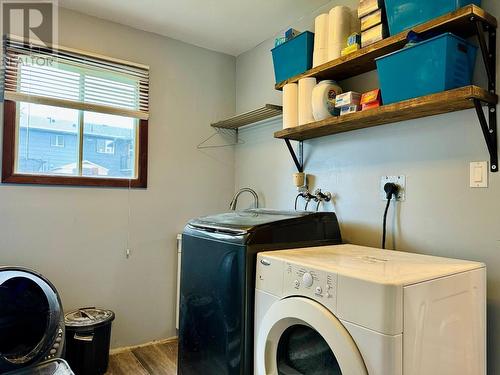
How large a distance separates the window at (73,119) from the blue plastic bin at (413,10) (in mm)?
1791

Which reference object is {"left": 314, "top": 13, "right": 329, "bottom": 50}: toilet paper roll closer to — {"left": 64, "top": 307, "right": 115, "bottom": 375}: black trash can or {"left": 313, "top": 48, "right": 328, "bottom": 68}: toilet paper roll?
{"left": 313, "top": 48, "right": 328, "bottom": 68}: toilet paper roll

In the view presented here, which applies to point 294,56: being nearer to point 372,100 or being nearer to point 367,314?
point 372,100

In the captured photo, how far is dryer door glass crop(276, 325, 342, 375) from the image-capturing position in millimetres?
1246

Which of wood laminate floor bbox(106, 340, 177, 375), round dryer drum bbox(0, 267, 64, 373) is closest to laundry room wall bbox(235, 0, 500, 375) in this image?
wood laminate floor bbox(106, 340, 177, 375)

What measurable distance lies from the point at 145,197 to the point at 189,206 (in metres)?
0.38

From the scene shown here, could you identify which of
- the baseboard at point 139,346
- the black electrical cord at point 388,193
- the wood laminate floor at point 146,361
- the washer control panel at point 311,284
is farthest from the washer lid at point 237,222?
the baseboard at point 139,346

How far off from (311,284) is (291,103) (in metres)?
1.26

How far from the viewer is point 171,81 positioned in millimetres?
2818

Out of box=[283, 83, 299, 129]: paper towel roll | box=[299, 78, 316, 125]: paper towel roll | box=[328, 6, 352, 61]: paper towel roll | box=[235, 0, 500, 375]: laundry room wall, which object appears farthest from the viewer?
box=[283, 83, 299, 129]: paper towel roll

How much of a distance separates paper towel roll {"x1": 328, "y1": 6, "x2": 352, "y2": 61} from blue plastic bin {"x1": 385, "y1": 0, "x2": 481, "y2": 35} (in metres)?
0.31

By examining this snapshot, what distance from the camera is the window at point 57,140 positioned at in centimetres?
238

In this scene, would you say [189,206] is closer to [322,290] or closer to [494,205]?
[322,290]

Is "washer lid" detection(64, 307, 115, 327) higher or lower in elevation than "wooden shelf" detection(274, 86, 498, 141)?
lower

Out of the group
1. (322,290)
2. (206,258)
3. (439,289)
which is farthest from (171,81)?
(439,289)
